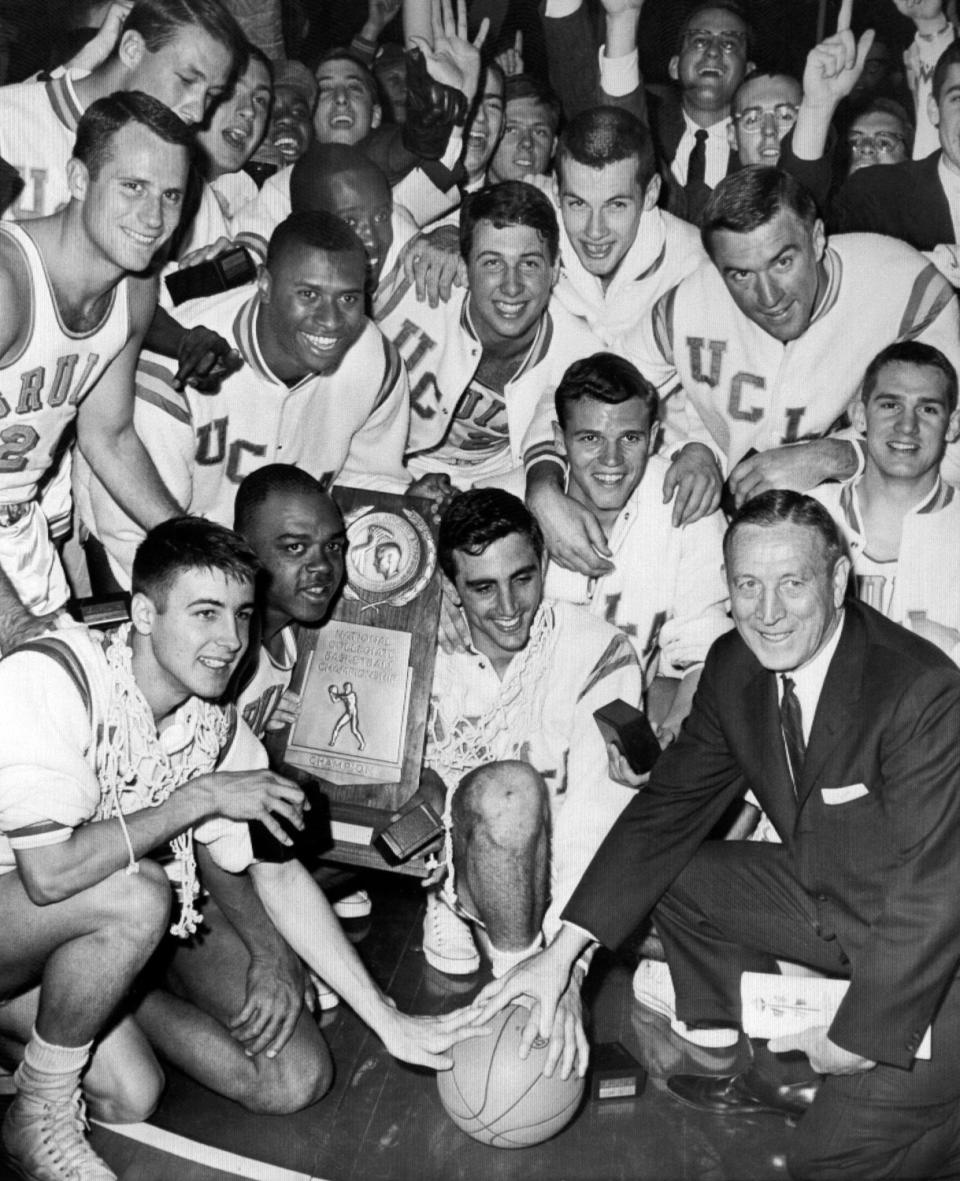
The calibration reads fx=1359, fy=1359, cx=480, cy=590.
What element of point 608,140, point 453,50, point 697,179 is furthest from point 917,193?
point 453,50

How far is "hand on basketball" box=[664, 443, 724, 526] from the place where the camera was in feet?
12.0

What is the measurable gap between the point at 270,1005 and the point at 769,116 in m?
2.60

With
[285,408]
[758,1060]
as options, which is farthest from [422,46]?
[758,1060]

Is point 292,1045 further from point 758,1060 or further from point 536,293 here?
point 536,293

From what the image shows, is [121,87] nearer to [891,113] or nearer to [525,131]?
[525,131]

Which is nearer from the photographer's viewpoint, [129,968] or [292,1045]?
[129,968]

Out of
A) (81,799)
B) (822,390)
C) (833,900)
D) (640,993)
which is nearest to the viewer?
(81,799)

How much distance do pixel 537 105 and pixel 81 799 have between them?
2201mm

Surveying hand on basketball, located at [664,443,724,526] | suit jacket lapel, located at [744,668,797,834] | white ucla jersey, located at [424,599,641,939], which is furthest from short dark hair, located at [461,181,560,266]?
suit jacket lapel, located at [744,668,797,834]

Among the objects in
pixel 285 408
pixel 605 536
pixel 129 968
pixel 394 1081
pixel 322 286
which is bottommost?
pixel 394 1081

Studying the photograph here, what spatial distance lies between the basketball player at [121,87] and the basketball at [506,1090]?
2258 mm

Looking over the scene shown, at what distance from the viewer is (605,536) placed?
371 centimetres

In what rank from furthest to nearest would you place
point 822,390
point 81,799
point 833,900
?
point 822,390
point 833,900
point 81,799

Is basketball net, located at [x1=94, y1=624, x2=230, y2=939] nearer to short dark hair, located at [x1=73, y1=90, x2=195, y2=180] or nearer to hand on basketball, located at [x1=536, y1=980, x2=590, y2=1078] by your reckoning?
hand on basketball, located at [x1=536, y1=980, x2=590, y2=1078]
